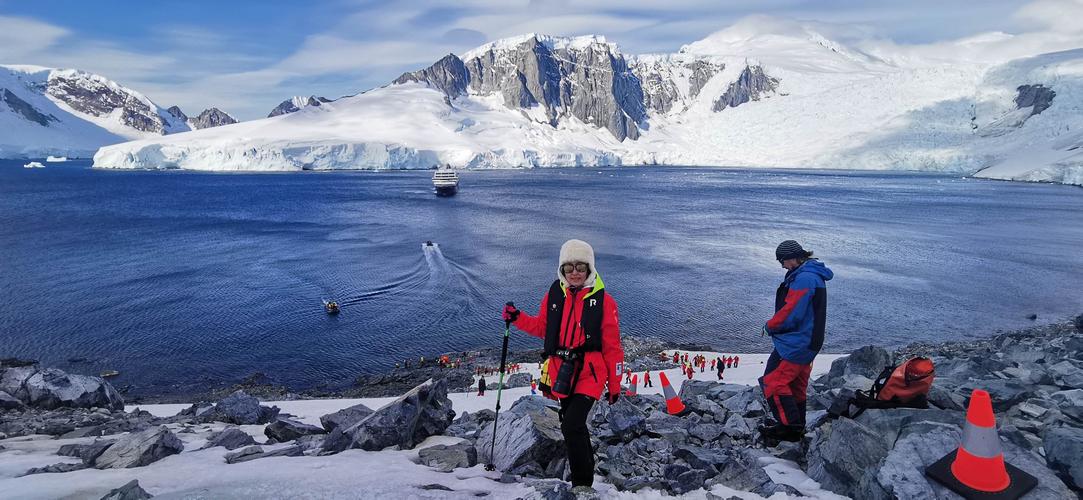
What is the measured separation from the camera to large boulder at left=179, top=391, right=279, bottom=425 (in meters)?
11.7

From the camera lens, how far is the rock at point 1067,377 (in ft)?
29.1

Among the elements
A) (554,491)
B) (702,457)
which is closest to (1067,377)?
(702,457)

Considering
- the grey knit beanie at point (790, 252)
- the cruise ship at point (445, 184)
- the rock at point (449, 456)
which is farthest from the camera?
the cruise ship at point (445, 184)

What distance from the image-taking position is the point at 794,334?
23.5ft

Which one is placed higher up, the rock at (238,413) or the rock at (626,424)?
the rock at (626,424)

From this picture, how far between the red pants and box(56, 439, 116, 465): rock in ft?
Result: 28.7

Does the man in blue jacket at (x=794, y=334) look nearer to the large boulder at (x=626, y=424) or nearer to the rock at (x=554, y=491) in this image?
the large boulder at (x=626, y=424)

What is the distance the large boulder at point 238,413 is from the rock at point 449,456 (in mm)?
5991

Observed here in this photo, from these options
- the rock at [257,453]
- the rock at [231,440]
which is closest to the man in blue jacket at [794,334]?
the rock at [257,453]

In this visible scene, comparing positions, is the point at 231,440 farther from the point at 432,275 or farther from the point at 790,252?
the point at 432,275

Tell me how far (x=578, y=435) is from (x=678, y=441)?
9.51ft

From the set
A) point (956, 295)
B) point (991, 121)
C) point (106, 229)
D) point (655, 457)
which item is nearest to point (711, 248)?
point (956, 295)

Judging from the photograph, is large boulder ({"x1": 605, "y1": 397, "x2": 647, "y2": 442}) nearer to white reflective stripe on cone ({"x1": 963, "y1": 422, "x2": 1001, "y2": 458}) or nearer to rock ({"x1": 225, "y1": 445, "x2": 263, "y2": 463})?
white reflective stripe on cone ({"x1": 963, "y1": 422, "x2": 1001, "y2": 458})

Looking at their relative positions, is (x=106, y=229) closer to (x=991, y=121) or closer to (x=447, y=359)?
(x=447, y=359)
